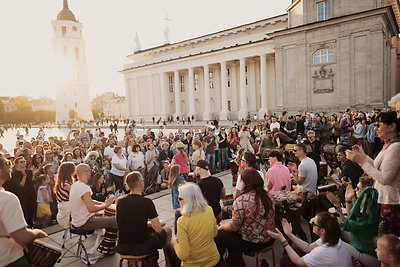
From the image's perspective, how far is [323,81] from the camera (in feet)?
89.2

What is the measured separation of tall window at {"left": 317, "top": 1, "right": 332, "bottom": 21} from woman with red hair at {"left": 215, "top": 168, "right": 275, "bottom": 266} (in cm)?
2993

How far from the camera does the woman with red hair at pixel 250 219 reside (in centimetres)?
330

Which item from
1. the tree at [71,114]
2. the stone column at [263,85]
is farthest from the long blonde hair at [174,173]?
the tree at [71,114]

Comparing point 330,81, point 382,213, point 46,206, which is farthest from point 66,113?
point 382,213

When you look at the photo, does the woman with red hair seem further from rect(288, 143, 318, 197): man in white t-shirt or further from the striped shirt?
the striped shirt

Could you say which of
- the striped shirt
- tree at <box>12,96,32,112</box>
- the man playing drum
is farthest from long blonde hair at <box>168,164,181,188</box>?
tree at <box>12,96,32,112</box>

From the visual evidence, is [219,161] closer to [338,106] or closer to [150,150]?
[150,150]

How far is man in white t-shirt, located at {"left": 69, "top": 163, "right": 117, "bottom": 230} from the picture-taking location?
4254 millimetres

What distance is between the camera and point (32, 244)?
3033 millimetres

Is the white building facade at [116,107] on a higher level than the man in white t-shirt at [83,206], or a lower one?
higher

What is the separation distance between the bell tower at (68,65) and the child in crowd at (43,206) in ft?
230

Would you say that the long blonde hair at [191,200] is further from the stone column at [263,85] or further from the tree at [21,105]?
the tree at [21,105]

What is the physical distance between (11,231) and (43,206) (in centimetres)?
402

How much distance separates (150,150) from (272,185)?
533cm
